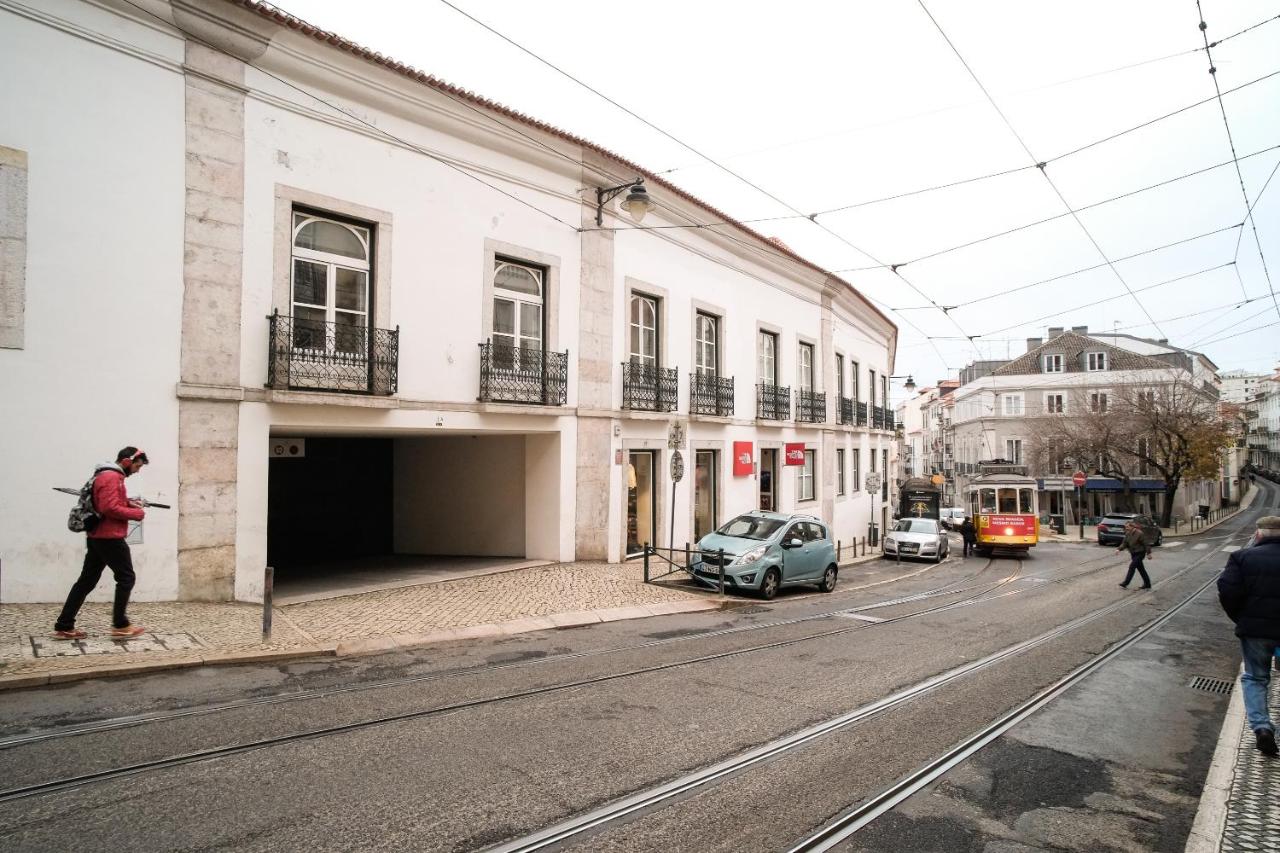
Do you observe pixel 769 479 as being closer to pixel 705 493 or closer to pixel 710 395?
pixel 705 493

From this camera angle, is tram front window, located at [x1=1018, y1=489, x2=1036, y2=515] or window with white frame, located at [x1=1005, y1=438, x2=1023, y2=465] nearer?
tram front window, located at [x1=1018, y1=489, x2=1036, y2=515]

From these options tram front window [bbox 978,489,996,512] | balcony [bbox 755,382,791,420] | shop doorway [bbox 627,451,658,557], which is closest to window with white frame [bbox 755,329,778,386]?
balcony [bbox 755,382,791,420]

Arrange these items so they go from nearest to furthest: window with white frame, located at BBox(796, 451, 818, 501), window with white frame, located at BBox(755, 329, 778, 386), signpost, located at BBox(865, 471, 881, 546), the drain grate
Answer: the drain grate < window with white frame, located at BBox(755, 329, 778, 386) < window with white frame, located at BBox(796, 451, 818, 501) < signpost, located at BBox(865, 471, 881, 546)

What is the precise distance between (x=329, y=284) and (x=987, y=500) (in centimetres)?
2558

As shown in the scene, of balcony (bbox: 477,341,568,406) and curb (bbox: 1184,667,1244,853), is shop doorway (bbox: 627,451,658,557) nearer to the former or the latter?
balcony (bbox: 477,341,568,406)

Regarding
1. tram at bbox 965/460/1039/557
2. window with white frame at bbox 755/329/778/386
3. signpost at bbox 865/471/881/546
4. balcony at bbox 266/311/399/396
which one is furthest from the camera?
tram at bbox 965/460/1039/557

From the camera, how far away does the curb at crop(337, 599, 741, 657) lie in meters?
8.00

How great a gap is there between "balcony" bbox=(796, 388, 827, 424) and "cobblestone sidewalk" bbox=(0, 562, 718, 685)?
1178 cm

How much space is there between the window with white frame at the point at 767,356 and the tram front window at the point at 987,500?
11.5 metres

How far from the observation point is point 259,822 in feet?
12.8

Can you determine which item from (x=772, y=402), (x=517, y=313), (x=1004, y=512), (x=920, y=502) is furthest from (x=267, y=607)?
(x=920, y=502)

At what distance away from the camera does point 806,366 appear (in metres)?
25.1

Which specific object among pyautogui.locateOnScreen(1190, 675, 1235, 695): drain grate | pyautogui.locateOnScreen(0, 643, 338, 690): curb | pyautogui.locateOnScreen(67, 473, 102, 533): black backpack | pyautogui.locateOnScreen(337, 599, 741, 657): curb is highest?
pyautogui.locateOnScreen(67, 473, 102, 533): black backpack

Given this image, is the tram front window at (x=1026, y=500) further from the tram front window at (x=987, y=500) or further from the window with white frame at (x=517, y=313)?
the window with white frame at (x=517, y=313)
